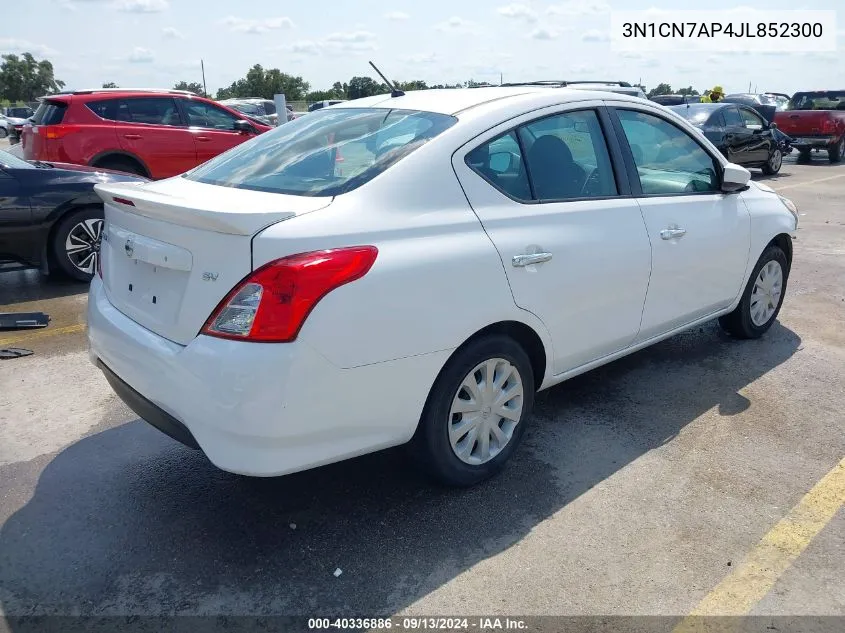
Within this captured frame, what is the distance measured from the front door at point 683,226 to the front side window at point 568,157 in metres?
0.24

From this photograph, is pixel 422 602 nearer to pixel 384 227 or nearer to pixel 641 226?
pixel 384 227

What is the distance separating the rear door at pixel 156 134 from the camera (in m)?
9.77

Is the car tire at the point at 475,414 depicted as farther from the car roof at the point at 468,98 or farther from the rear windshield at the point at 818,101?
the rear windshield at the point at 818,101

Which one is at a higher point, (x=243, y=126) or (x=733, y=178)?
(x=243, y=126)

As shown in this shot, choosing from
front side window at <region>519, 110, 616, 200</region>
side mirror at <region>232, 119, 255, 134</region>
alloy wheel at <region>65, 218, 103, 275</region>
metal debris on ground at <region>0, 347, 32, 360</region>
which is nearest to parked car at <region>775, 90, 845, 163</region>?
side mirror at <region>232, 119, 255, 134</region>

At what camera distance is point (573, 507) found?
3.09 metres

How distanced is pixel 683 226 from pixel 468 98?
56.2 inches

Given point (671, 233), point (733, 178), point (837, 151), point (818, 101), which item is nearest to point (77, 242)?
point (671, 233)

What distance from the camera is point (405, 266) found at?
2.67 meters

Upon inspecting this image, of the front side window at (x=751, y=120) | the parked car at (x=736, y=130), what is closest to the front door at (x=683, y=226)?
the parked car at (x=736, y=130)

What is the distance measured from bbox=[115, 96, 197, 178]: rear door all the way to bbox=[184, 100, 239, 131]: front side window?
0.58 feet

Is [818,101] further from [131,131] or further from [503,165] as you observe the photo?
[503,165]

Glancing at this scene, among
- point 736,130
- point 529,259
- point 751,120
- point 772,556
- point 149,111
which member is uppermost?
point 149,111

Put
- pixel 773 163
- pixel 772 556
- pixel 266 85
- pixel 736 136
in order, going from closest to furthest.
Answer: pixel 772 556, pixel 736 136, pixel 773 163, pixel 266 85
